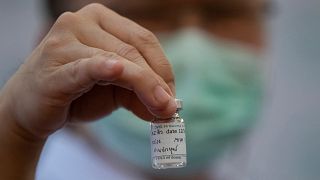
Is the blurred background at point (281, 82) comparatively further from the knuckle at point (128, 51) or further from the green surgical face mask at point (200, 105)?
the knuckle at point (128, 51)

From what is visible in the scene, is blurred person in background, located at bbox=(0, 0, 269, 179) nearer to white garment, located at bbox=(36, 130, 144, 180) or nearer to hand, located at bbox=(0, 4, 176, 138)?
white garment, located at bbox=(36, 130, 144, 180)

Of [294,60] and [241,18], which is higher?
[241,18]

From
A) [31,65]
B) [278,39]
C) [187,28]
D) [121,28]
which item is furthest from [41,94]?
[278,39]

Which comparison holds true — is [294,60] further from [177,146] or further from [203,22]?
[177,146]

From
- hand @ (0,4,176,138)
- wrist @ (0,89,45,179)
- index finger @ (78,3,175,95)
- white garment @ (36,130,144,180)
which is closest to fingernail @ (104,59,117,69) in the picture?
hand @ (0,4,176,138)

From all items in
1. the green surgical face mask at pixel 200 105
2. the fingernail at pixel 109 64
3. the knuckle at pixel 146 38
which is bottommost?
the green surgical face mask at pixel 200 105

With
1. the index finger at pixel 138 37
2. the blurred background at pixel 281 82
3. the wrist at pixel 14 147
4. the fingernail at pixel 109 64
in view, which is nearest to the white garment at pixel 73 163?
the blurred background at pixel 281 82

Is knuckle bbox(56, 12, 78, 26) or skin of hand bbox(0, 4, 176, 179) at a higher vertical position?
knuckle bbox(56, 12, 78, 26)
